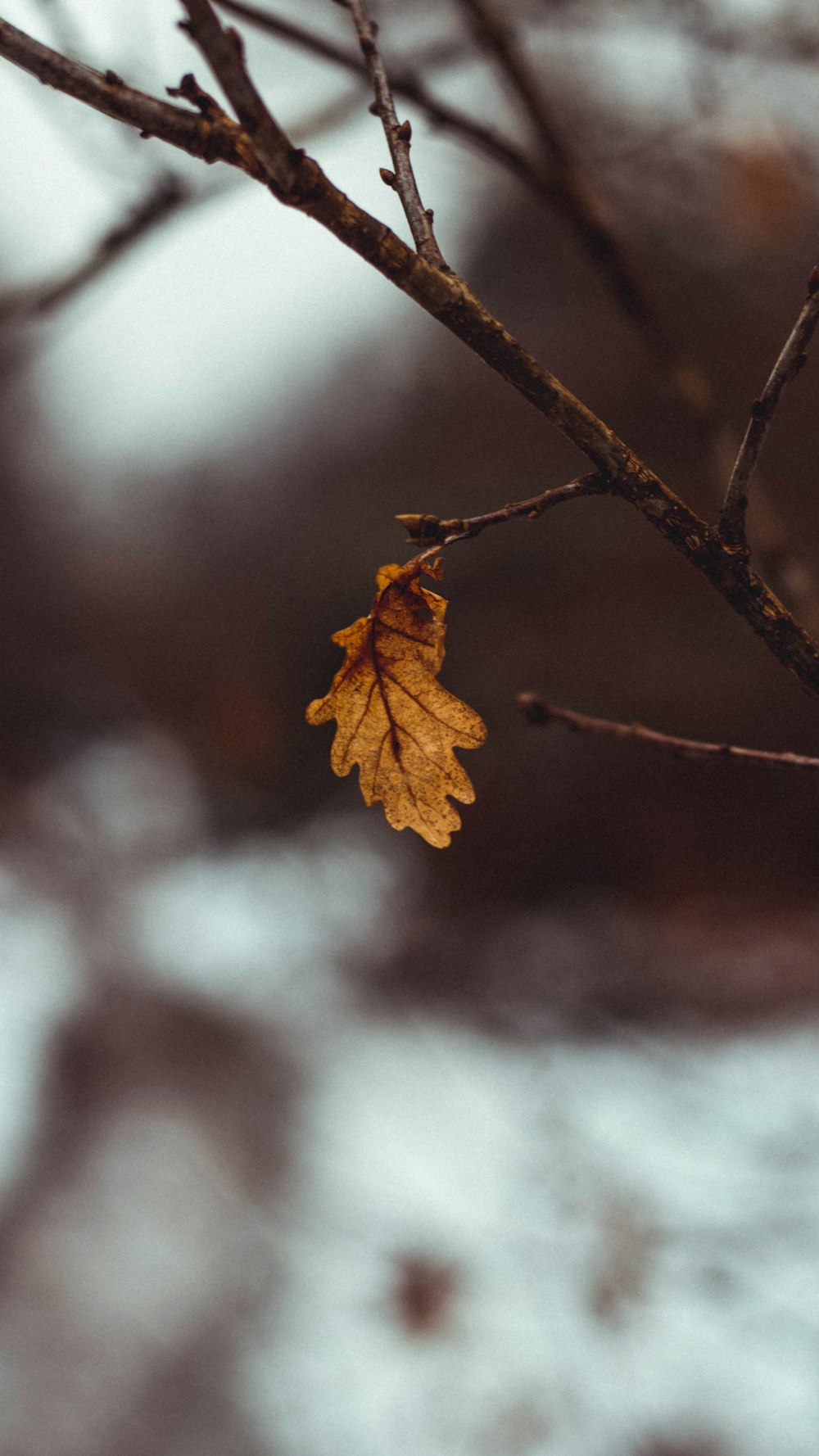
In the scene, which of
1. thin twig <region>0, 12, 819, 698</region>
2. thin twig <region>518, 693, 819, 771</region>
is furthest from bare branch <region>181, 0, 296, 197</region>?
thin twig <region>518, 693, 819, 771</region>

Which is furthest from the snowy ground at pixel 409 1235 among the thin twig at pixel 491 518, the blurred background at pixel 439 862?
the thin twig at pixel 491 518

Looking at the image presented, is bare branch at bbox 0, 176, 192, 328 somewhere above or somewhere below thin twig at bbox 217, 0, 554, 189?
below

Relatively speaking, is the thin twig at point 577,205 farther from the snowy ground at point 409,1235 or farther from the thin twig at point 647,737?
the snowy ground at point 409,1235

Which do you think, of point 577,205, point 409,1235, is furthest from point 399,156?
point 409,1235

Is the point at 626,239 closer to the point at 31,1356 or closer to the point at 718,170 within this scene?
the point at 718,170

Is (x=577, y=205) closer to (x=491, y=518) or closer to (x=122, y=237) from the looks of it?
(x=122, y=237)

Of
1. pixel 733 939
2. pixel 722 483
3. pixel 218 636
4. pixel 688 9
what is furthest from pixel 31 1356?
pixel 688 9

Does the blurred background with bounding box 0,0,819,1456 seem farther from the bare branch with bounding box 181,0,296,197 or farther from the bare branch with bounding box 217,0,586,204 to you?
the bare branch with bounding box 181,0,296,197
